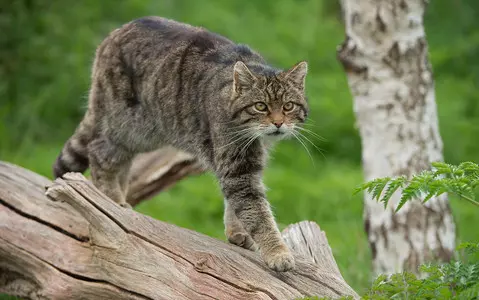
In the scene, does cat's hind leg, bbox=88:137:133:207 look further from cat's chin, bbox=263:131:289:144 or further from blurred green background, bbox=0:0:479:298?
blurred green background, bbox=0:0:479:298

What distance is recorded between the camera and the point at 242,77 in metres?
4.55

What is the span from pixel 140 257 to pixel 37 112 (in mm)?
4920

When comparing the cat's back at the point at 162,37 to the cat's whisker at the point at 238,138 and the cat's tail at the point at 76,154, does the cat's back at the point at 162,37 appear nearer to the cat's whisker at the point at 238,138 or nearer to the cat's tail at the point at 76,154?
the cat's tail at the point at 76,154

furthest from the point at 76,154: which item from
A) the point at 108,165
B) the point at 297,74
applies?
the point at 297,74

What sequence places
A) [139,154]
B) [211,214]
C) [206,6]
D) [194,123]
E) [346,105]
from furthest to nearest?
[206,6], [346,105], [211,214], [139,154], [194,123]

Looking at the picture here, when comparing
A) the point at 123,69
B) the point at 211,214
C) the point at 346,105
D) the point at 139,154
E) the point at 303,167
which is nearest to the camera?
the point at 123,69

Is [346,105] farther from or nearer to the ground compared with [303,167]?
farther from the ground

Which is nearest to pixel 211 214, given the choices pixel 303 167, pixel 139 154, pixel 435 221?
pixel 303 167

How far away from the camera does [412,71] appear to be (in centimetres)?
554

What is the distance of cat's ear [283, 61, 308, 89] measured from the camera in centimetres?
462

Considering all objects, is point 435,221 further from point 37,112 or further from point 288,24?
point 288,24

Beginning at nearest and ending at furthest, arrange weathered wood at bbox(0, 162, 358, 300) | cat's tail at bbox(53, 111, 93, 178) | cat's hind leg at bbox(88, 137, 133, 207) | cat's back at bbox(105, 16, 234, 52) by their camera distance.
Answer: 1. weathered wood at bbox(0, 162, 358, 300)
2. cat's back at bbox(105, 16, 234, 52)
3. cat's hind leg at bbox(88, 137, 133, 207)
4. cat's tail at bbox(53, 111, 93, 178)

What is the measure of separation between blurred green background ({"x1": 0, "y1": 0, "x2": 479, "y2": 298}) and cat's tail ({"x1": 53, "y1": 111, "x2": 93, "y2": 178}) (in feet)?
5.56

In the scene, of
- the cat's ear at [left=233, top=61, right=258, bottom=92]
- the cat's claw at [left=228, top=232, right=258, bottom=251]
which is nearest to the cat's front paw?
the cat's claw at [left=228, top=232, right=258, bottom=251]
